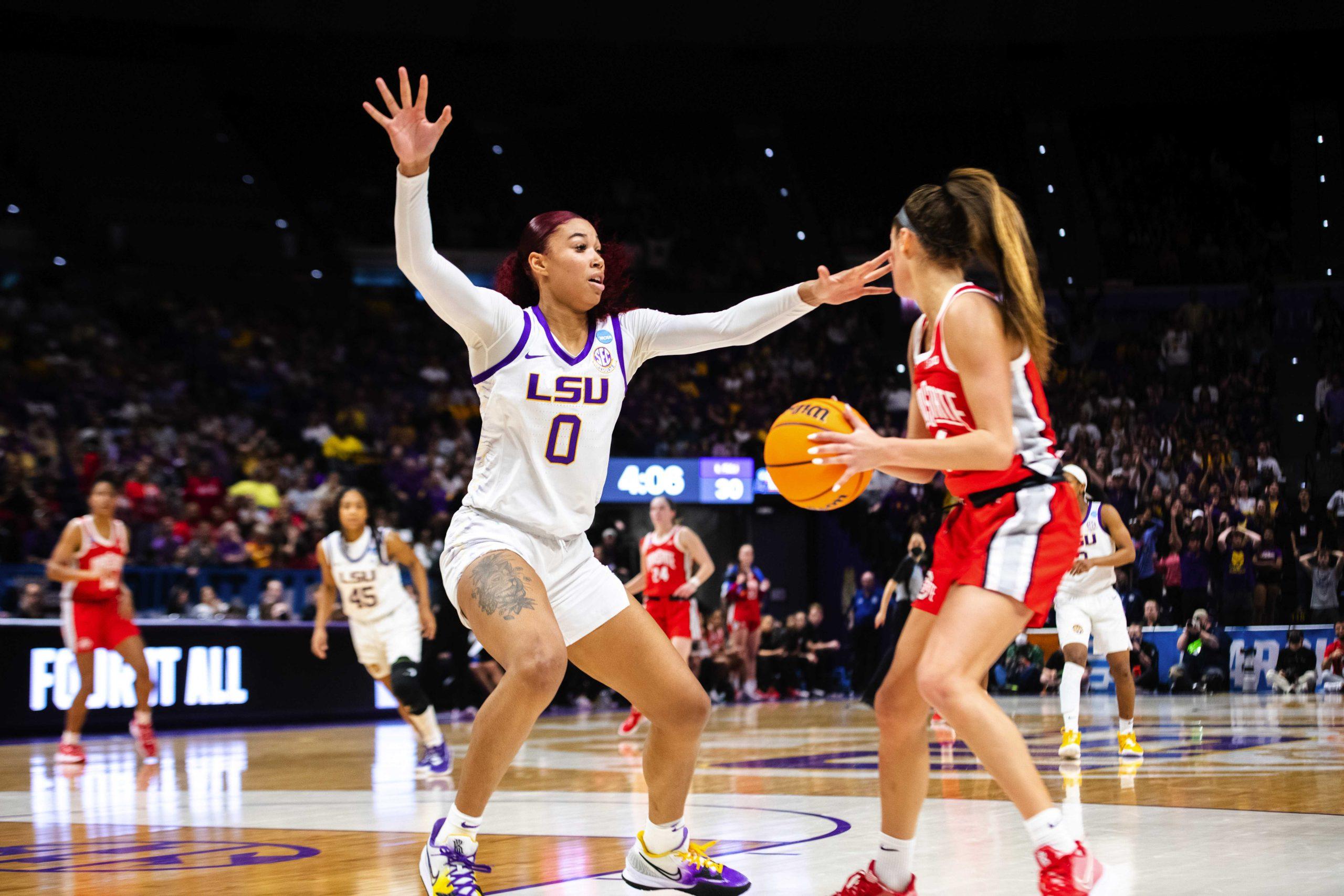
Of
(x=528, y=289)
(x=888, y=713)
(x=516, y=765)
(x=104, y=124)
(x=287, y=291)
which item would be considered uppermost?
(x=104, y=124)

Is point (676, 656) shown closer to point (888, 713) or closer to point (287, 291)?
point (888, 713)

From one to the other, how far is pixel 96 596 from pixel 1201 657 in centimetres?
1294

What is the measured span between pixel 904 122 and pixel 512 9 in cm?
798

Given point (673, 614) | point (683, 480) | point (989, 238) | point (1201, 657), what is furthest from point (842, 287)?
point (683, 480)

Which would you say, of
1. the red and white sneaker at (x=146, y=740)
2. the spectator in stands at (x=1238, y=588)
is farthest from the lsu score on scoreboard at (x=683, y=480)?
the red and white sneaker at (x=146, y=740)

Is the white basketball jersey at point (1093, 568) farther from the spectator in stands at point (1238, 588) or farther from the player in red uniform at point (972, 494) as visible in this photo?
the spectator in stands at point (1238, 588)

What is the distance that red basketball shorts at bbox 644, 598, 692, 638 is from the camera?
12.4 meters

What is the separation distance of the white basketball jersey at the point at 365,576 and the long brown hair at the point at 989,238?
6092 millimetres

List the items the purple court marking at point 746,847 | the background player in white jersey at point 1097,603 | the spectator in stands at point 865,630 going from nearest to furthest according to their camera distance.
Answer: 1. the purple court marking at point 746,847
2. the background player in white jersey at point 1097,603
3. the spectator in stands at point 865,630

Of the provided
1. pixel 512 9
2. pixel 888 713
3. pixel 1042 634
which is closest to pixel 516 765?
pixel 888 713

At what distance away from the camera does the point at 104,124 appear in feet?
80.9

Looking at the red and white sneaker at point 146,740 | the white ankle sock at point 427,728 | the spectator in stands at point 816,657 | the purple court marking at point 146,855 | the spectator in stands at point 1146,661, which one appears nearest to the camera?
the purple court marking at point 146,855

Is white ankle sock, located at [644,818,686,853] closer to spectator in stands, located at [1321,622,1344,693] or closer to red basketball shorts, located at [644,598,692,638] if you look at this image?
red basketball shorts, located at [644,598,692,638]

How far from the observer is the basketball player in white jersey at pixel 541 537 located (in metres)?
4.15
